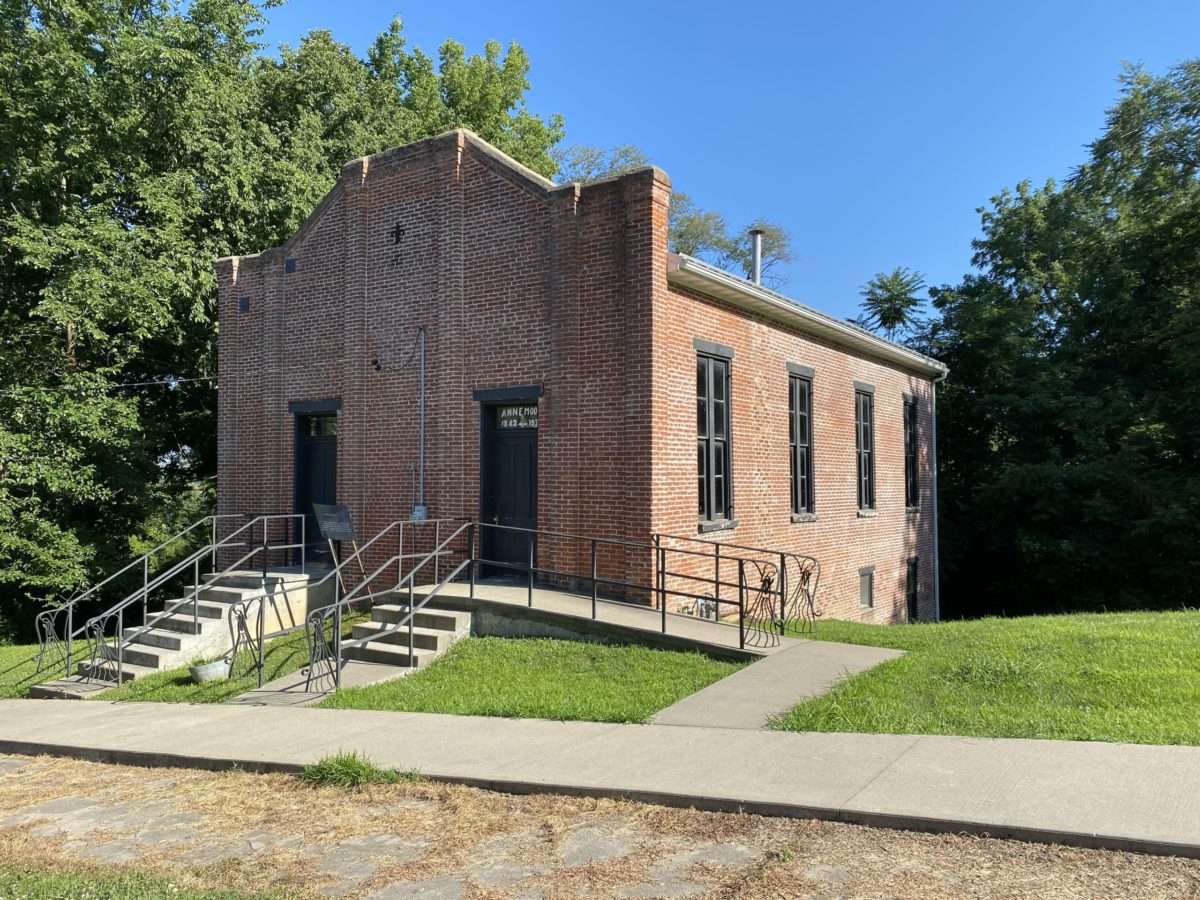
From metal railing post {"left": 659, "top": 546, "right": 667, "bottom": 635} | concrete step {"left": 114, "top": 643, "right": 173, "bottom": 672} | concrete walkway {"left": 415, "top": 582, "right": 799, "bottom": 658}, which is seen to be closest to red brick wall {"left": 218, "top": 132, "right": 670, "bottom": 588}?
metal railing post {"left": 659, "top": 546, "right": 667, "bottom": 635}

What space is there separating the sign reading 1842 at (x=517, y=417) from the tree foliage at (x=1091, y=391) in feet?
46.9

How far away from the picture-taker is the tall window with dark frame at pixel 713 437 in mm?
12250

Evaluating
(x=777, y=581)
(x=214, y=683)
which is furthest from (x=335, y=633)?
(x=777, y=581)

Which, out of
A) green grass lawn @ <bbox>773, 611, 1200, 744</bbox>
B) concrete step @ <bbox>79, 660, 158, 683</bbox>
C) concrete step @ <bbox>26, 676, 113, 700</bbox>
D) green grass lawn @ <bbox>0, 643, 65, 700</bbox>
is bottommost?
green grass lawn @ <bbox>0, 643, 65, 700</bbox>

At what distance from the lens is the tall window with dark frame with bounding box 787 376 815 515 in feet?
49.1

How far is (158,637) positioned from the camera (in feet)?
39.1

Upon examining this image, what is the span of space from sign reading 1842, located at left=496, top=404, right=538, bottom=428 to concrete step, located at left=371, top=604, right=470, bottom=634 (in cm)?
296

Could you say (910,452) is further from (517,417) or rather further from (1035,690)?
(1035,690)

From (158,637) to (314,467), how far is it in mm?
4113

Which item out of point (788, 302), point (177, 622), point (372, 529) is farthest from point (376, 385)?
point (788, 302)

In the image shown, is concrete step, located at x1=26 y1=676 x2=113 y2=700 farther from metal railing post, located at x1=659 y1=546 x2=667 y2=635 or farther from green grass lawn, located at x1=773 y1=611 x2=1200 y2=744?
green grass lawn, located at x1=773 y1=611 x2=1200 y2=744

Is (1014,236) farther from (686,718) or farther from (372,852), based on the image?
(372,852)

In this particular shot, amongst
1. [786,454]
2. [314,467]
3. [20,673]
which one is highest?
[786,454]

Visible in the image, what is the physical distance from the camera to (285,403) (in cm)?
1523
